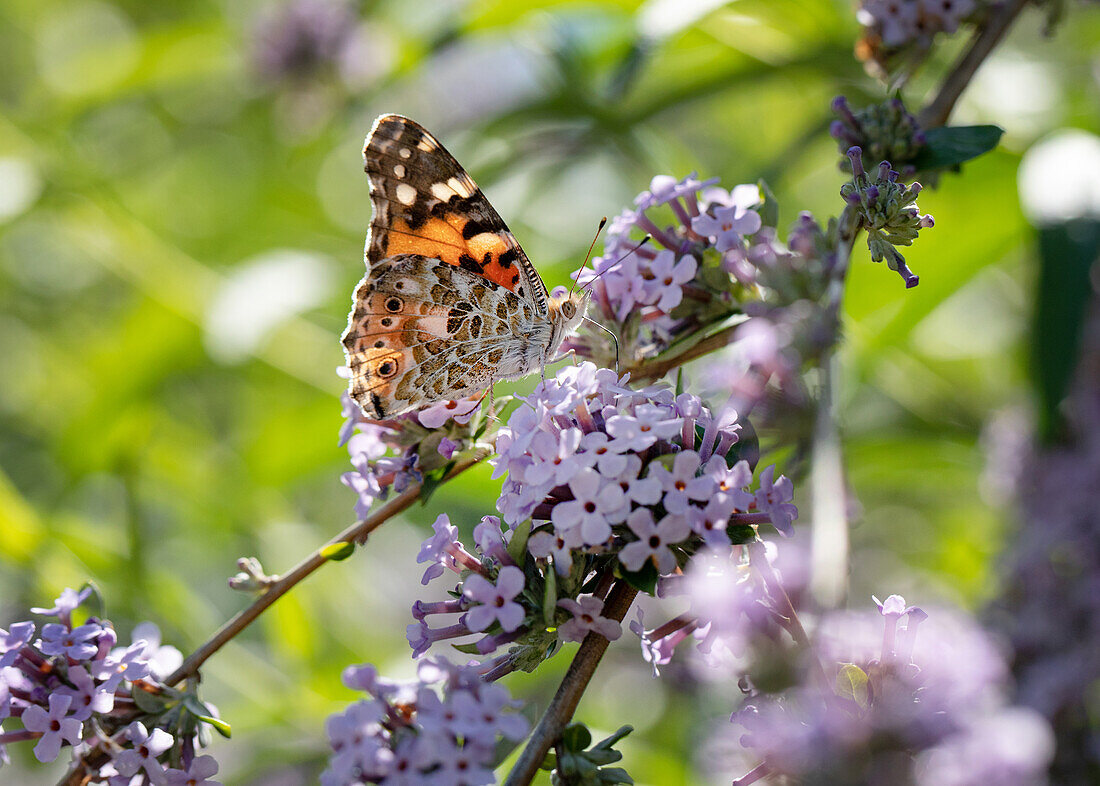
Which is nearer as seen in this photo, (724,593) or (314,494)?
(724,593)

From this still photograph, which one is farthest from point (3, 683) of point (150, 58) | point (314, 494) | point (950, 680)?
point (314, 494)

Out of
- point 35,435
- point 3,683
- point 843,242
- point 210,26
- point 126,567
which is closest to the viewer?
point 3,683

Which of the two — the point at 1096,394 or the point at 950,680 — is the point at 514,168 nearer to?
the point at 1096,394

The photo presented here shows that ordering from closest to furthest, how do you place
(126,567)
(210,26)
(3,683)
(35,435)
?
(3,683) → (126,567) → (210,26) → (35,435)

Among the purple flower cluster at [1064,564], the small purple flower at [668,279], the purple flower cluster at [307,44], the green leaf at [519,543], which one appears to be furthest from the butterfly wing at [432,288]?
the purple flower cluster at [307,44]

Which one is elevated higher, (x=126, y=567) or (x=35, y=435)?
(x=35, y=435)

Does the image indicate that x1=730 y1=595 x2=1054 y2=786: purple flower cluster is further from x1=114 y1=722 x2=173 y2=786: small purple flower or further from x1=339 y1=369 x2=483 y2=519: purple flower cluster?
x1=114 y1=722 x2=173 y2=786: small purple flower

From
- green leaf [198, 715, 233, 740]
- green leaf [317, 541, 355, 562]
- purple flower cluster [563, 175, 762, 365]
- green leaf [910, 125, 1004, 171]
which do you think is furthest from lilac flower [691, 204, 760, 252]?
green leaf [198, 715, 233, 740]

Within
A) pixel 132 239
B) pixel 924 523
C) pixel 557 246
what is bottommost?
pixel 924 523

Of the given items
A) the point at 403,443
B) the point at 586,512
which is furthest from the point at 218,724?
the point at 586,512
